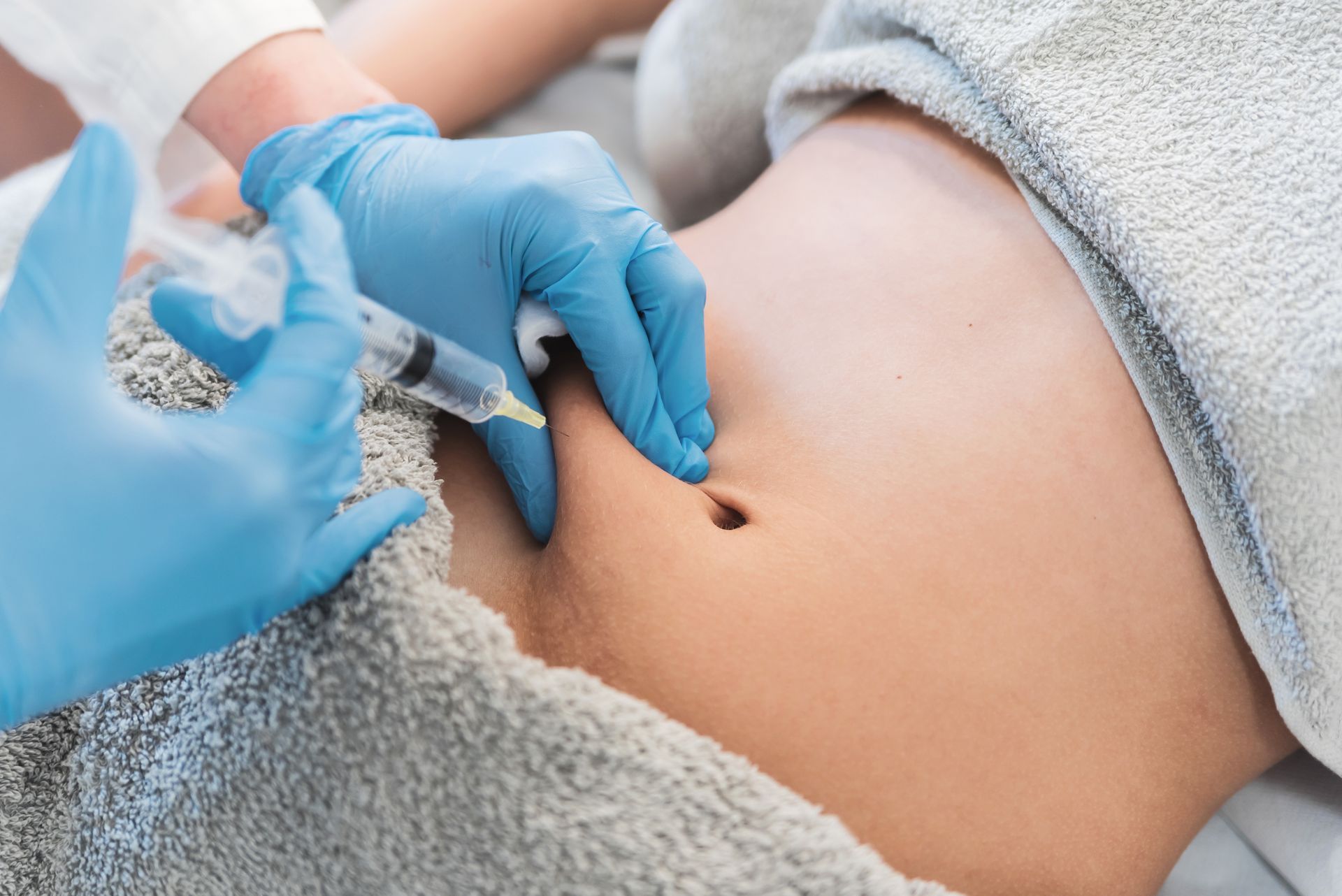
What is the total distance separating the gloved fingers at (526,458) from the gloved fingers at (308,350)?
6.7 inches

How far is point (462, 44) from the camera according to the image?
117 centimetres

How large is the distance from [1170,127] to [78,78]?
1.11 meters

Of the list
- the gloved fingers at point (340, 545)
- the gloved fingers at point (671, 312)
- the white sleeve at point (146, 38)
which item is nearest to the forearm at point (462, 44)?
the white sleeve at point (146, 38)

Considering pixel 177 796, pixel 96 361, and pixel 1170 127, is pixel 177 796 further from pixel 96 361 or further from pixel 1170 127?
pixel 1170 127

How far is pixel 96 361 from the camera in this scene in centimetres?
54

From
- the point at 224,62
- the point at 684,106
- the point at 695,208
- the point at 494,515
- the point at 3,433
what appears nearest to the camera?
the point at 3,433

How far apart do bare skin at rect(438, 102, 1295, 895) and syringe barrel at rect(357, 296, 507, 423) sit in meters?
0.09

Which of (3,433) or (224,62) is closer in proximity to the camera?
(3,433)

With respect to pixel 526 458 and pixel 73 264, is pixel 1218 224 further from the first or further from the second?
pixel 73 264

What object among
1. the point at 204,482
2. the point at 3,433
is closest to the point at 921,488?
the point at 204,482

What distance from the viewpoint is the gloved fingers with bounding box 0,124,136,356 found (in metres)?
0.52

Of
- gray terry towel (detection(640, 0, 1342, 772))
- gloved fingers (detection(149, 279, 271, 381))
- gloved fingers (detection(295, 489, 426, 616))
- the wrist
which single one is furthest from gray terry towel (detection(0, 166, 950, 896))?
the wrist

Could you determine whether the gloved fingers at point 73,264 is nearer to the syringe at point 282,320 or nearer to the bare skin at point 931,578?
the syringe at point 282,320

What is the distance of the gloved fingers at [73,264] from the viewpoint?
20.6 inches
